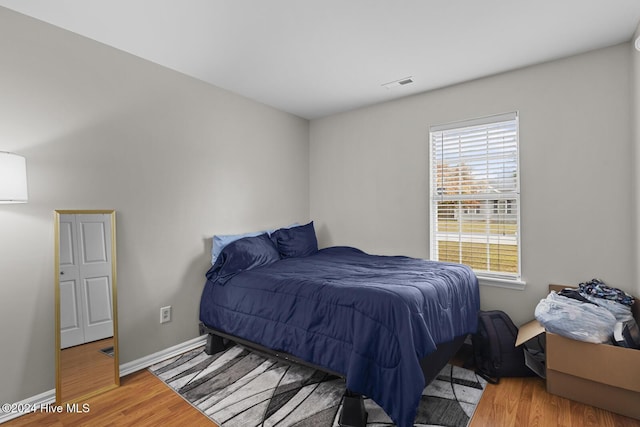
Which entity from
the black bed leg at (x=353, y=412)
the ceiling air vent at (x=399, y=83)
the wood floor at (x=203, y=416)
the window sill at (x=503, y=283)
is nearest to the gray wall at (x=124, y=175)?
the wood floor at (x=203, y=416)

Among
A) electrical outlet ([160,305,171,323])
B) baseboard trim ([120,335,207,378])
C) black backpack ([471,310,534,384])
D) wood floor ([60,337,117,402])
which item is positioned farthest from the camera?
electrical outlet ([160,305,171,323])

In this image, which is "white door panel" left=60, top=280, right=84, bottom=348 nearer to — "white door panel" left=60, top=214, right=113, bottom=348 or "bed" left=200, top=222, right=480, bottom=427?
"white door panel" left=60, top=214, right=113, bottom=348

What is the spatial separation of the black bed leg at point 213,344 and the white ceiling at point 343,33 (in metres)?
2.30

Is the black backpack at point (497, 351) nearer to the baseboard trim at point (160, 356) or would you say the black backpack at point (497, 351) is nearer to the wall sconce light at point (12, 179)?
the baseboard trim at point (160, 356)

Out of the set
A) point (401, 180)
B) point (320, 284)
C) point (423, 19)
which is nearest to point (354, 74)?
point (423, 19)

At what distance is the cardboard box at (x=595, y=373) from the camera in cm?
196

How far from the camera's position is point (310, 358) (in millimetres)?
2176

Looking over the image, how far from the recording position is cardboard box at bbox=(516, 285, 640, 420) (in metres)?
1.96

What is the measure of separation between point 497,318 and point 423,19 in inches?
88.5

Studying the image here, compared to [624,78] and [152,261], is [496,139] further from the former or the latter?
[152,261]

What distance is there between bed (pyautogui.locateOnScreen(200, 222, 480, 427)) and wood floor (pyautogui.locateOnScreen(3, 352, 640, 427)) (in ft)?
1.29

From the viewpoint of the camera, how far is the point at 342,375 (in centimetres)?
201

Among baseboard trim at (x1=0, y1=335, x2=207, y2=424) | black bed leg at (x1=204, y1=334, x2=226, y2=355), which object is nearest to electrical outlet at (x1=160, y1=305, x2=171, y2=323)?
baseboard trim at (x1=0, y1=335, x2=207, y2=424)

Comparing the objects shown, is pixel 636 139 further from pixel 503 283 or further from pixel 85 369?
pixel 85 369
